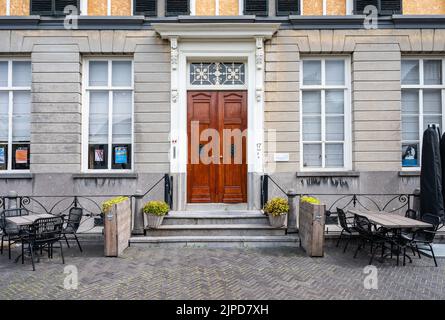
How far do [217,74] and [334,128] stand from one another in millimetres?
4004

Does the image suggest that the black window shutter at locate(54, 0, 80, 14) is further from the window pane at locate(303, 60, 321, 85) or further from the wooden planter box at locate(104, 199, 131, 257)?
the window pane at locate(303, 60, 321, 85)

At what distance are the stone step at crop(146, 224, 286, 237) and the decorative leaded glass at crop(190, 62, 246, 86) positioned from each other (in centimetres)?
436

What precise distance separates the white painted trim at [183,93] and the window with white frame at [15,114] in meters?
4.50

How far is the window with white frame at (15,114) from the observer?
947 cm

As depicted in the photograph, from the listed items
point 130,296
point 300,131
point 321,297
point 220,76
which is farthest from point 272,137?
point 130,296

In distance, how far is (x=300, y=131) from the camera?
9.55 metres

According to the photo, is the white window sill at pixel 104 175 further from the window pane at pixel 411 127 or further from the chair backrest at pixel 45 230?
the window pane at pixel 411 127

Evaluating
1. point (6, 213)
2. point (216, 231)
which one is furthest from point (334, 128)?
point (6, 213)

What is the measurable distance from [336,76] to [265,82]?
230 cm

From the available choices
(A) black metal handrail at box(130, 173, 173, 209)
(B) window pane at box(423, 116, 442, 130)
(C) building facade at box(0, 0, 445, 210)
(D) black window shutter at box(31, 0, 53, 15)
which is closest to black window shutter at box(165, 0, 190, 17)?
(C) building facade at box(0, 0, 445, 210)

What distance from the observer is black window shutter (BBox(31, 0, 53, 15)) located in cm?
946

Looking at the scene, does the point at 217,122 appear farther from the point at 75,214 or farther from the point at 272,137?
the point at 75,214

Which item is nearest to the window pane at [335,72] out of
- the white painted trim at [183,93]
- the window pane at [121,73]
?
the white painted trim at [183,93]

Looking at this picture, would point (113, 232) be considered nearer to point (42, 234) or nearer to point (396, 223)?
point (42, 234)
